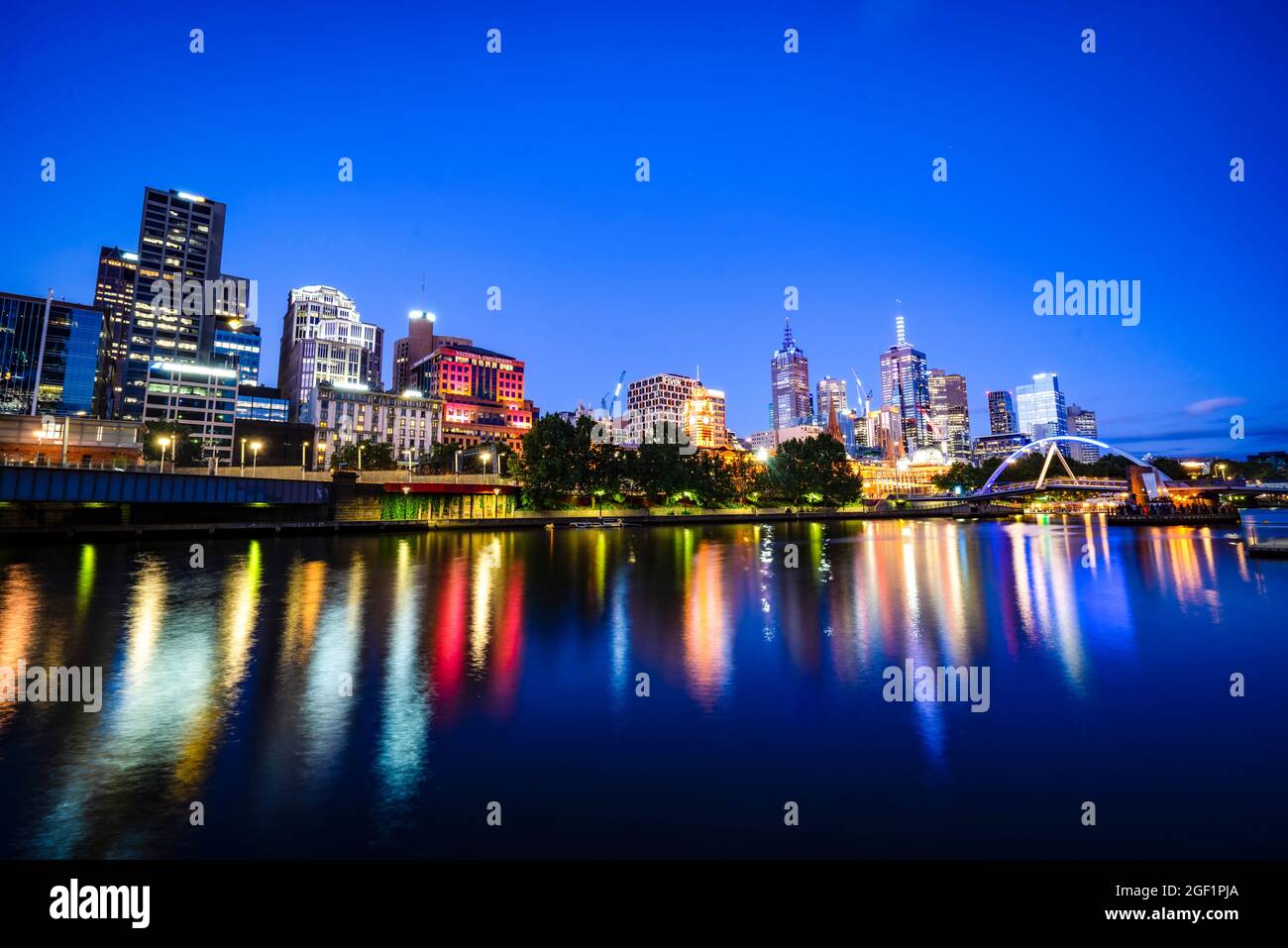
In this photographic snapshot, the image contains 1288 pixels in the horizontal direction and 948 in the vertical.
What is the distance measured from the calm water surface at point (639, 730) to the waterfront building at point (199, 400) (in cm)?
15692

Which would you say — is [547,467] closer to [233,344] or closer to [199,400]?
[199,400]

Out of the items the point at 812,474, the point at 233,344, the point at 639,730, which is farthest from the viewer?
the point at 233,344

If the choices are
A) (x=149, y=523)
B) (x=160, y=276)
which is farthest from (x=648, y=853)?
(x=160, y=276)

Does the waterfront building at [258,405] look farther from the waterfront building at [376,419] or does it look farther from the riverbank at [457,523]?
the riverbank at [457,523]

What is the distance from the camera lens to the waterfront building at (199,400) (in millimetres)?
156625

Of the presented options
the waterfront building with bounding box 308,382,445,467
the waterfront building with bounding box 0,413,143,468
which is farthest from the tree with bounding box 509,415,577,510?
the waterfront building with bounding box 308,382,445,467

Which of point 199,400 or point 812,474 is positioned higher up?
point 199,400

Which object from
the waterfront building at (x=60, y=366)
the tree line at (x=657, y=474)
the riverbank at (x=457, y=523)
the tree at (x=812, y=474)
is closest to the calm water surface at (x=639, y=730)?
the riverbank at (x=457, y=523)

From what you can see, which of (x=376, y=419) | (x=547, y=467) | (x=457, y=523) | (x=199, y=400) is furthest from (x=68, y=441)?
(x=376, y=419)

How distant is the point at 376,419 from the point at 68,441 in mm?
91585

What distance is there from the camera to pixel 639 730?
38.5ft
